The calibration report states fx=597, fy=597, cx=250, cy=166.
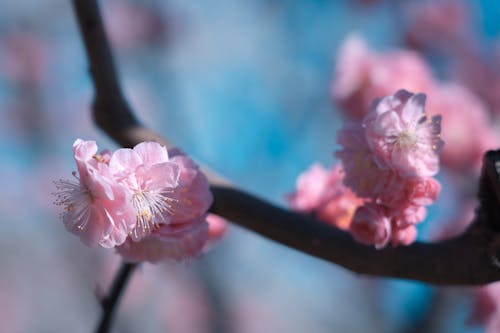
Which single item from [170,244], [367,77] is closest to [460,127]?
[367,77]

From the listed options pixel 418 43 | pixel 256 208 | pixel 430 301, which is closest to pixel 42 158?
pixel 418 43

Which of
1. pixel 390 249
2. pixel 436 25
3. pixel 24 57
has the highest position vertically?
pixel 390 249

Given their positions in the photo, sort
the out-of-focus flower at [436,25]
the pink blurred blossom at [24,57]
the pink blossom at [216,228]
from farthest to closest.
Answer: the pink blurred blossom at [24,57] → the out-of-focus flower at [436,25] → the pink blossom at [216,228]

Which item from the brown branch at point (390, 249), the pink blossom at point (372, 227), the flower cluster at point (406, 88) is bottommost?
the flower cluster at point (406, 88)

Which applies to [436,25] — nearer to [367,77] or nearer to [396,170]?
[367,77]

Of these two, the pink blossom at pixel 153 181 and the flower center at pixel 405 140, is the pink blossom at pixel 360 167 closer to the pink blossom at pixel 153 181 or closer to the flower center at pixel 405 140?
the flower center at pixel 405 140

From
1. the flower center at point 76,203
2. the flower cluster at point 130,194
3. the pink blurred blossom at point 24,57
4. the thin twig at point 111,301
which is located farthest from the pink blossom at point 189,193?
the pink blurred blossom at point 24,57

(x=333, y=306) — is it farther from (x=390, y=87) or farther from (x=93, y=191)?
(x=93, y=191)
